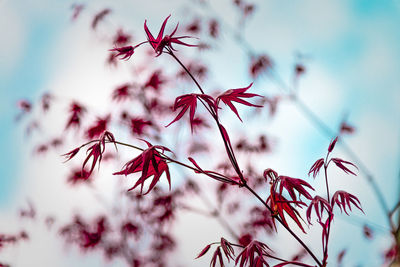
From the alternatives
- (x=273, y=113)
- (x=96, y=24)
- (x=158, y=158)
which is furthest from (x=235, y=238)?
(x=96, y=24)

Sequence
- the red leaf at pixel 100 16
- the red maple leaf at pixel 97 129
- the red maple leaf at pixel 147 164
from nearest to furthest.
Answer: the red maple leaf at pixel 147 164, the red maple leaf at pixel 97 129, the red leaf at pixel 100 16

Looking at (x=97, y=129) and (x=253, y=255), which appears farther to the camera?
(x=97, y=129)

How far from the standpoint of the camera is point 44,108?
4.17m

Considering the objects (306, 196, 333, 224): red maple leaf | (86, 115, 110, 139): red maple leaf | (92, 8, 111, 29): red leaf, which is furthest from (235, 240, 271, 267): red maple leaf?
(92, 8, 111, 29): red leaf

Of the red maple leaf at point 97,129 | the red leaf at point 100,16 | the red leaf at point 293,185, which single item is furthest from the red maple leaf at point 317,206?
the red leaf at point 100,16

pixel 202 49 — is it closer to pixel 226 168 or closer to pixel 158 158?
pixel 226 168

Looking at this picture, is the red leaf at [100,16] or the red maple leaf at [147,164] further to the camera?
the red leaf at [100,16]

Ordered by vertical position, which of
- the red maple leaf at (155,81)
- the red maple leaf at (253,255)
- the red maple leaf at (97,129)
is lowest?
the red maple leaf at (253,255)

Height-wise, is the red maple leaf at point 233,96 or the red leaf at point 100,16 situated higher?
the red leaf at point 100,16

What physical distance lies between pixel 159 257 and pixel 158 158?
3.75m

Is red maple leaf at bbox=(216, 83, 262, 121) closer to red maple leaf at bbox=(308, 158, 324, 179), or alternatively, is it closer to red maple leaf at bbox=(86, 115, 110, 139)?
red maple leaf at bbox=(308, 158, 324, 179)

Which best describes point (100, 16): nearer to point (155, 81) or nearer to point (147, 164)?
point (155, 81)

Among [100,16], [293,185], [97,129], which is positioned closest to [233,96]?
[293,185]

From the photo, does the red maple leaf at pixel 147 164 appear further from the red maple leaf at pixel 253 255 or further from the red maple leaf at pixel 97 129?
the red maple leaf at pixel 97 129
